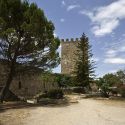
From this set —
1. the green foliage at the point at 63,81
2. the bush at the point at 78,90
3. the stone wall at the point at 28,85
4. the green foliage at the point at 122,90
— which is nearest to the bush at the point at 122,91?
the green foliage at the point at 122,90

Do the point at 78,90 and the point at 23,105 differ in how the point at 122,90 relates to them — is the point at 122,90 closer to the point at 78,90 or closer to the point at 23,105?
the point at 78,90

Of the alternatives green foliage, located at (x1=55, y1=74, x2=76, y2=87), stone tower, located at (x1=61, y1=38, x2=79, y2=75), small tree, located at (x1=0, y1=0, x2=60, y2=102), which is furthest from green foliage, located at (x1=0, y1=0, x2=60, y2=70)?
stone tower, located at (x1=61, y1=38, x2=79, y2=75)

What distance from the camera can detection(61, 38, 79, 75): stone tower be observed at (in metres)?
75.7

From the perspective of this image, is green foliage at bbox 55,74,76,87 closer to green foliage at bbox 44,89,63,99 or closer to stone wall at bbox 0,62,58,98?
→ stone wall at bbox 0,62,58,98

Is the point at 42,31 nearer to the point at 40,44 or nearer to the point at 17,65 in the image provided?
the point at 40,44

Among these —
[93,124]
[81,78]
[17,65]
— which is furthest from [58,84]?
[93,124]

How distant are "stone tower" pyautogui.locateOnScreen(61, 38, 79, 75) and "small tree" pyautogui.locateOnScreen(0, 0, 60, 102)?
46298mm

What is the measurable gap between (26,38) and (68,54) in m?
49.0

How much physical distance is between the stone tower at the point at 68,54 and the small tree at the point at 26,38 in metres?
46.3

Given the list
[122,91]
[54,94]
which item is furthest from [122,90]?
[54,94]

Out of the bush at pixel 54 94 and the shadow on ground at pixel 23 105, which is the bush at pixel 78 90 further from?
the shadow on ground at pixel 23 105

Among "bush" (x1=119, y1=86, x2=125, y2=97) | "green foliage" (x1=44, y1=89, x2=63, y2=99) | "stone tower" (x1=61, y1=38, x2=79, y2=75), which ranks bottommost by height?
"green foliage" (x1=44, y1=89, x2=63, y2=99)

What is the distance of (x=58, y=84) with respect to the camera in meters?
60.7

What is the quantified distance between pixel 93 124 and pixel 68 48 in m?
61.7
